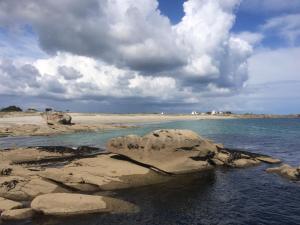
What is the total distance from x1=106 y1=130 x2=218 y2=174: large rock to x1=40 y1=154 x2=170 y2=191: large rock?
113cm

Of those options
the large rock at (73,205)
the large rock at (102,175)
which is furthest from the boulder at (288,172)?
the large rock at (73,205)

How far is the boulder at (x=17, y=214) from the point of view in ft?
67.6

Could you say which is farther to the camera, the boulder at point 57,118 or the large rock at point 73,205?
the boulder at point 57,118

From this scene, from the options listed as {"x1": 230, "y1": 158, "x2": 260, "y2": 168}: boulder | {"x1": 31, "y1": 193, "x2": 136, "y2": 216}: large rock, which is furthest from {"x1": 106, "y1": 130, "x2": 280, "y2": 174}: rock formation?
{"x1": 31, "y1": 193, "x2": 136, "y2": 216}: large rock

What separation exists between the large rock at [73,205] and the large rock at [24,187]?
3.21 meters

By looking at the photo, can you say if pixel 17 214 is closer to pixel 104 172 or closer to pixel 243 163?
pixel 104 172

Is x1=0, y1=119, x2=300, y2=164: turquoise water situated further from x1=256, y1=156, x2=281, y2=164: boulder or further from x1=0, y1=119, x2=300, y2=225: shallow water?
x1=0, y1=119, x2=300, y2=225: shallow water

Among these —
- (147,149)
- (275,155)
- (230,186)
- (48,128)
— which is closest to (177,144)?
(147,149)

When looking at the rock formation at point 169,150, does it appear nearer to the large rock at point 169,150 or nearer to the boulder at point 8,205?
the large rock at point 169,150

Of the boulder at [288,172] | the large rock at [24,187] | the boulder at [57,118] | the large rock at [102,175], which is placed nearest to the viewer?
the large rock at [24,187]

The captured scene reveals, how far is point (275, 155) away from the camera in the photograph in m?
47.2

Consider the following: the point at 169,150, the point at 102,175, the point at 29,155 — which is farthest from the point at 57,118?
the point at 102,175

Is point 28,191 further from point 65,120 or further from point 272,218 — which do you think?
point 65,120

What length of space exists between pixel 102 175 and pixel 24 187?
6.46 metres
